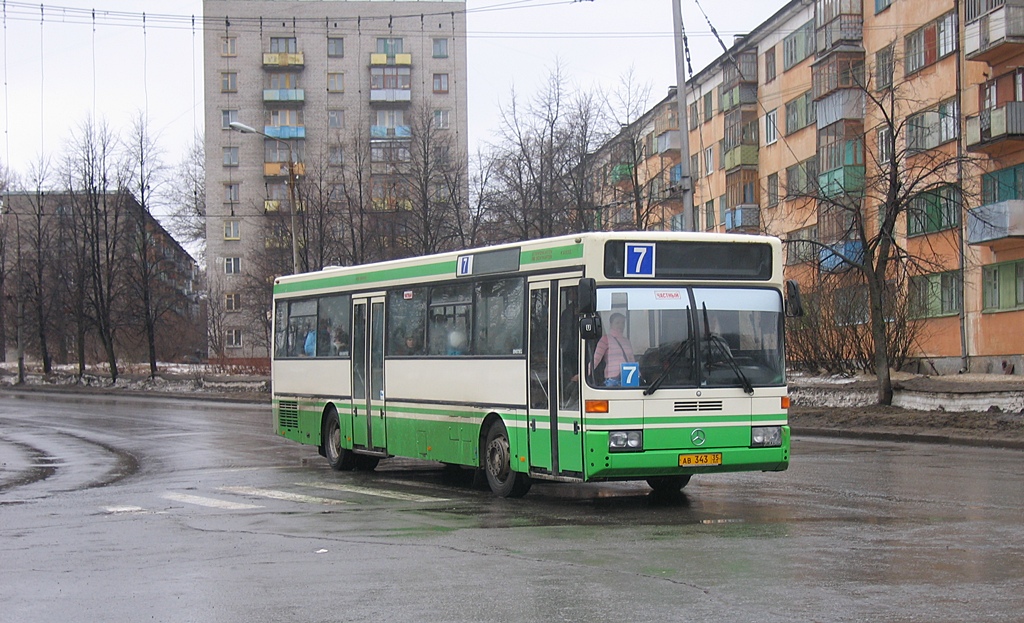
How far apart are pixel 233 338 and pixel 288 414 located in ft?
244

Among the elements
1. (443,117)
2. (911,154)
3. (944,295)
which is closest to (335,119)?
(443,117)

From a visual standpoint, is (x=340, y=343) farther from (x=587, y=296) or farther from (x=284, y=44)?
(x=284, y=44)

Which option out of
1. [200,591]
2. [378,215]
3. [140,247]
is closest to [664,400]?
[200,591]

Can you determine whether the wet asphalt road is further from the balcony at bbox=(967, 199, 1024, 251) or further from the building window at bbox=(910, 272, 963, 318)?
the building window at bbox=(910, 272, 963, 318)

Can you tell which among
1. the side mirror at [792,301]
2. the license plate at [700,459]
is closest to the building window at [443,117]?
the side mirror at [792,301]

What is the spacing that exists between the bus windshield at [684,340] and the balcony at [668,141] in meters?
50.7

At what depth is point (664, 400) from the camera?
13.0 m

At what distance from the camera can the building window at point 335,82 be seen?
9325 cm

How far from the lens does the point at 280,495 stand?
15.4 m

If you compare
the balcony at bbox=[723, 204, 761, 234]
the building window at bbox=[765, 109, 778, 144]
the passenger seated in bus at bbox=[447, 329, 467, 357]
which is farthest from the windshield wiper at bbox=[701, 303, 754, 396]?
the building window at bbox=[765, 109, 778, 144]

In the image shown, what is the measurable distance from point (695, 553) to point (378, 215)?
46.1 meters

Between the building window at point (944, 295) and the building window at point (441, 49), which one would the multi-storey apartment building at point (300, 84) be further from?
the building window at point (944, 295)

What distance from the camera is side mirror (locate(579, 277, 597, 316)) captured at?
12634 mm

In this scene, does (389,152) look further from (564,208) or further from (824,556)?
(824,556)
